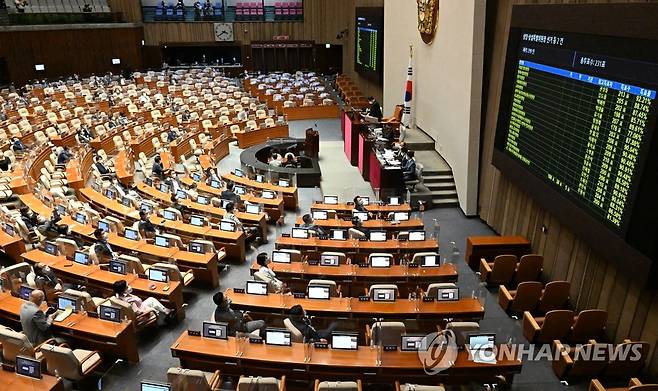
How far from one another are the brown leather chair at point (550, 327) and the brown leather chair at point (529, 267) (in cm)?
171

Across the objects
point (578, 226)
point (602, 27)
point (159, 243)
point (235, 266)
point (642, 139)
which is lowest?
point (235, 266)

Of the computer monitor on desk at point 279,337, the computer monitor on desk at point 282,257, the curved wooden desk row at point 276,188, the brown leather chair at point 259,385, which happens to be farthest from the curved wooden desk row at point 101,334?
the curved wooden desk row at point 276,188

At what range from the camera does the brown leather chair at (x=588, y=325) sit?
7.66 meters

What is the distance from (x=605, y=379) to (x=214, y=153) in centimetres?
1484

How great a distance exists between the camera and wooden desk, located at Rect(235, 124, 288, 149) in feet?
69.2

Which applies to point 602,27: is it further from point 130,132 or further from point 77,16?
point 77,16

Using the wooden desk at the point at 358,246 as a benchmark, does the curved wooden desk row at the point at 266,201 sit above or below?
below

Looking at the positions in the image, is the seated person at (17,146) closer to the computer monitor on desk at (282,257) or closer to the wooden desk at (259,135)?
the wooden desk at (259,135)

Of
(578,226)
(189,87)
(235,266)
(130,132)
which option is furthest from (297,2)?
(578,226)

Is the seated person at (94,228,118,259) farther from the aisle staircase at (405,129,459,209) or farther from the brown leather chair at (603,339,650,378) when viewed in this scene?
the brown leather chair at (603,339,650,378)

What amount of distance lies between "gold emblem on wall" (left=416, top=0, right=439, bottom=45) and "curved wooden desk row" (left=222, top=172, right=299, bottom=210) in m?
6.67

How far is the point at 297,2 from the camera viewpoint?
38.0 metres

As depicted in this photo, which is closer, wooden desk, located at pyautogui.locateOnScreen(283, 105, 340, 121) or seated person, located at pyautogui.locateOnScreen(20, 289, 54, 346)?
seated person, located at pyautogui.locateOnScreen(20, 289, 54, 346)

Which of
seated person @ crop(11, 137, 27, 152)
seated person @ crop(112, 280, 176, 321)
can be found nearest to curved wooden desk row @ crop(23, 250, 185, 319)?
seated person @ crop(112, 280, 176, 321)
